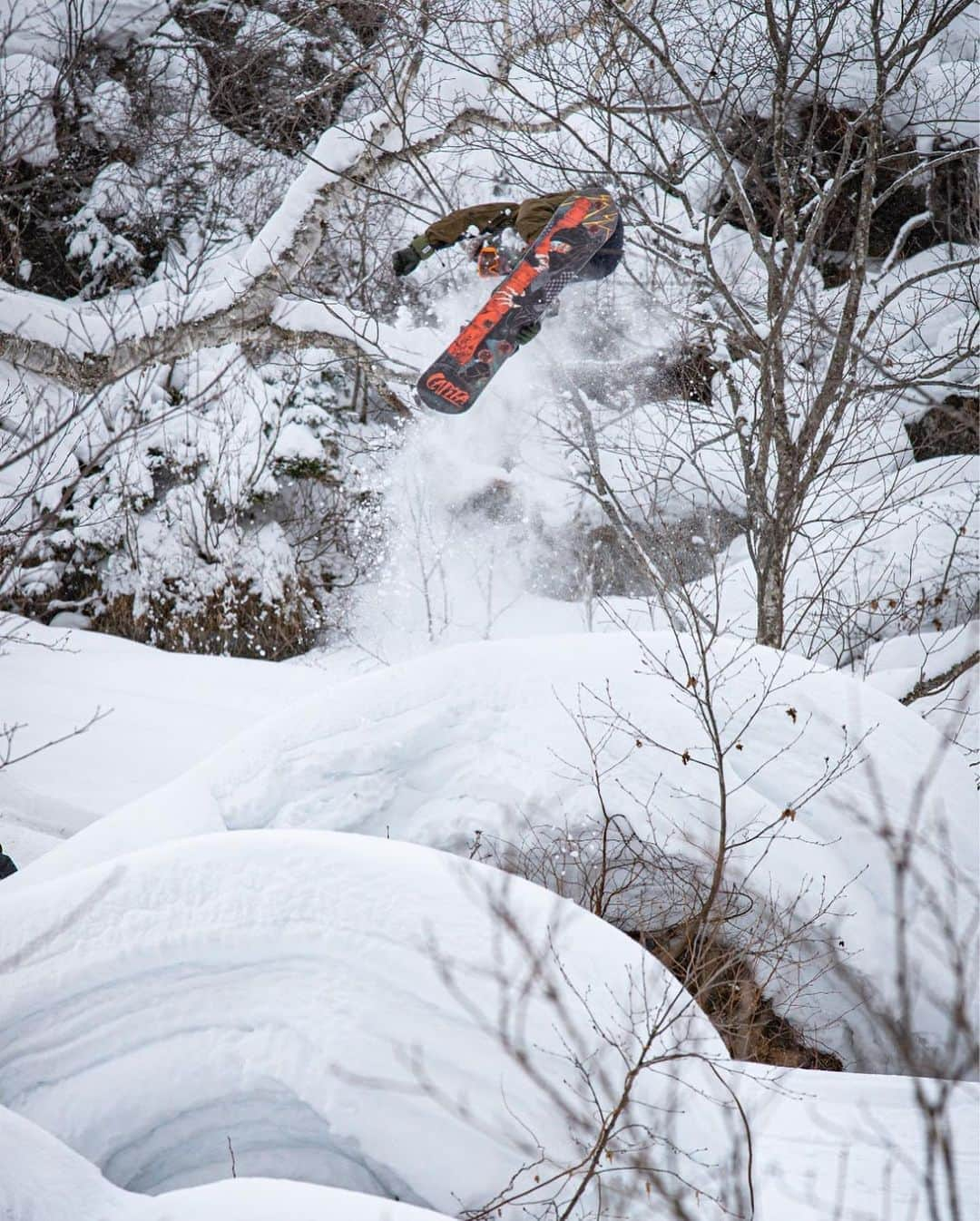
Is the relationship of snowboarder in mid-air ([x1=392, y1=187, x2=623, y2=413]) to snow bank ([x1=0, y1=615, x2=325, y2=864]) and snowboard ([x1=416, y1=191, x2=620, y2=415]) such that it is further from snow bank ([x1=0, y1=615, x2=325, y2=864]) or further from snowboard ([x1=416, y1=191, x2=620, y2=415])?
snow bank ([x1=0, y1=615, x2=325, y2=864])

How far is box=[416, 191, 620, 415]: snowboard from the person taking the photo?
666 cm

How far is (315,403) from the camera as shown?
11.1m

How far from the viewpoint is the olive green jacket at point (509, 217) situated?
249 inches

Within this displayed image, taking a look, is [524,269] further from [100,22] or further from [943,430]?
[100,22]

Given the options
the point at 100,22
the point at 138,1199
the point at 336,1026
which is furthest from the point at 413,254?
the point at 100,22

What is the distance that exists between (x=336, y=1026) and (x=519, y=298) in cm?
572

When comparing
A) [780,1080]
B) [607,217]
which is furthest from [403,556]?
[780,1080]

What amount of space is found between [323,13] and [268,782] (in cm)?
811

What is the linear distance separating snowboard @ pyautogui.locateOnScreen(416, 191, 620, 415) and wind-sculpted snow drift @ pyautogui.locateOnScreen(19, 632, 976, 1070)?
12.1 ft

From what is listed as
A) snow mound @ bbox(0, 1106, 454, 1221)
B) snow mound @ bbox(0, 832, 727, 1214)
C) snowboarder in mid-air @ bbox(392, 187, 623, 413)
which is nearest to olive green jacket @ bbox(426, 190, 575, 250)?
snowboarder in mid-air @ bbox(392, 187, 623, 413)

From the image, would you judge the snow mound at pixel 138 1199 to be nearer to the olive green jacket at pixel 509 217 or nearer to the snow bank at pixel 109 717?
the snow bank at pixel 109 717

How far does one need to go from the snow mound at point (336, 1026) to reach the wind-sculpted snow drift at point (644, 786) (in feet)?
2.93

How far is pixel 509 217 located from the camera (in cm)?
671

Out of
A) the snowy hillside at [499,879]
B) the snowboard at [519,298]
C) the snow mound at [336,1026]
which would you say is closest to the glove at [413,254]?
the snowy hillside at [499,879]
